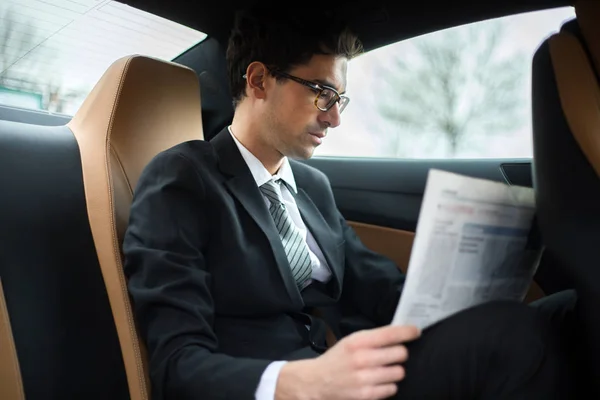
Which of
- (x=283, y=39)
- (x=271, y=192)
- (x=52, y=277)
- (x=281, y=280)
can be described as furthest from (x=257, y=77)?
(x=52, y=277)

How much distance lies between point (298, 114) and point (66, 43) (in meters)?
0.84

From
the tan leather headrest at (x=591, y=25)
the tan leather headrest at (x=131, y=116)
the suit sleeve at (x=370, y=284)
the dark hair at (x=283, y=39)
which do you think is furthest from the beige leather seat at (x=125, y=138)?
the tan leather headrest at (x=591, y=25)

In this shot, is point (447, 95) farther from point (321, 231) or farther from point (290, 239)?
point (290, 239)

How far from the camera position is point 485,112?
156cm

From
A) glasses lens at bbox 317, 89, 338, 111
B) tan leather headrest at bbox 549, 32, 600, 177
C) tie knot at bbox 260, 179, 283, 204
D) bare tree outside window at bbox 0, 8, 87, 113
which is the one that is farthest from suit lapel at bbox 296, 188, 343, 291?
bare tree outside window at bbox 0, 8, 87, 113

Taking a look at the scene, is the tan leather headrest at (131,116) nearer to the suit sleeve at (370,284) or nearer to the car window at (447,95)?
the suit sleeve at (370,284)

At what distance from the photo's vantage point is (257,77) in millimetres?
1244

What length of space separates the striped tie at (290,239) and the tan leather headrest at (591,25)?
24.7 inches

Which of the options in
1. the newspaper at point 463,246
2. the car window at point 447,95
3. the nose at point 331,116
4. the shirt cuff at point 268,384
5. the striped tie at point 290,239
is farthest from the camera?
the car window at point 447,95

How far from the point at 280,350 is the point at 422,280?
457 millimetres

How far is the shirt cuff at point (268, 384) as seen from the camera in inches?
29.1

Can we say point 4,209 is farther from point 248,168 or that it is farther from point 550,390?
point 550,390

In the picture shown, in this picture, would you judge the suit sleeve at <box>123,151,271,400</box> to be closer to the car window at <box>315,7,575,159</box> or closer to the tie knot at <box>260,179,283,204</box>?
the tie knot at <box>260,179,283,204</box>

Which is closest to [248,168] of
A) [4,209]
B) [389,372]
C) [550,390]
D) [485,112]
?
[4,209]
